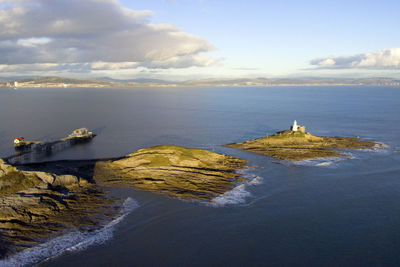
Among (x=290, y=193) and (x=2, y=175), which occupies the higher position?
(x=2, y=175)

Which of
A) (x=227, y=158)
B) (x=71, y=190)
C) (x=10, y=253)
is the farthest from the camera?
(x=227, y=158)

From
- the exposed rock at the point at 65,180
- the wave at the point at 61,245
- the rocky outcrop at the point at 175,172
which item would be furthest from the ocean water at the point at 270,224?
the exposed rock at the point at 65,180

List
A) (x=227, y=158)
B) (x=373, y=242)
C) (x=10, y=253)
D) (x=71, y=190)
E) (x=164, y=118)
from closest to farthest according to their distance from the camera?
(x=10, y=253) → (x=373, y=242) → (x=71, y=190) → (x=227, y=158) → (x=164, y=118)

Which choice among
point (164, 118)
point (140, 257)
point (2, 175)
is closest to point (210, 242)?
point (140, 257)

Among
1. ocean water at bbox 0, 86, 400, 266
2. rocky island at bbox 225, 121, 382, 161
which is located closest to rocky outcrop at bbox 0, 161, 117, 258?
ocean water at bbox 0, 86, 400, 266

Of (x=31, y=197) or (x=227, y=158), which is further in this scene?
(x=227, y=158)

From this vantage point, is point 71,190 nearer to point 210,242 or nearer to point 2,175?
point 2,175

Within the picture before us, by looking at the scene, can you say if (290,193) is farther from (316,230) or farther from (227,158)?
(227,158)
